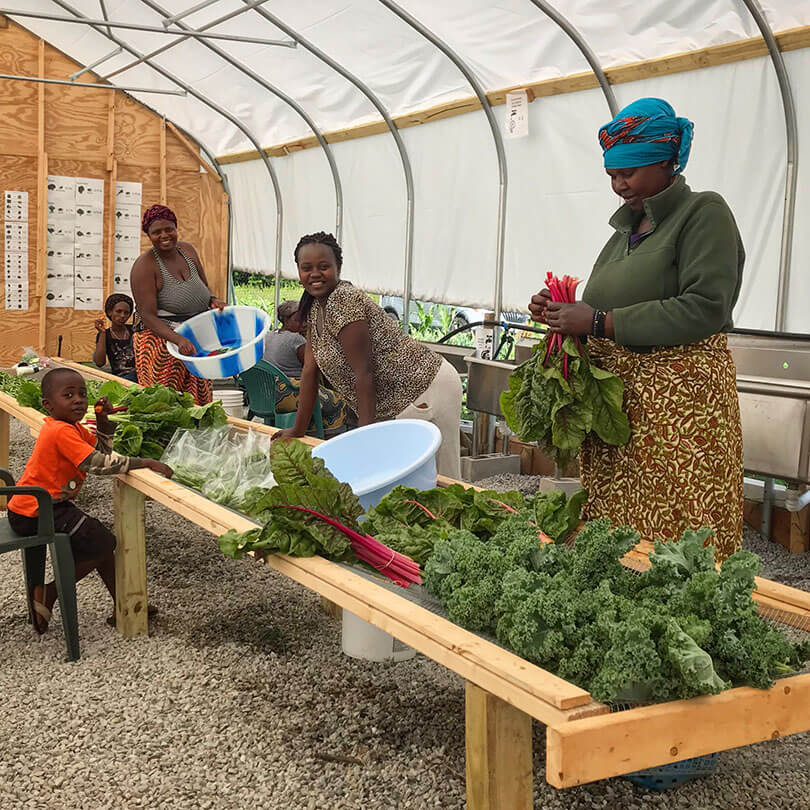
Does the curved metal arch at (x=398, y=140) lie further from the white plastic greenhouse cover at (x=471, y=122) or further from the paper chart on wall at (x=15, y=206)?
the paper chart on wall at (x=15, y=206)

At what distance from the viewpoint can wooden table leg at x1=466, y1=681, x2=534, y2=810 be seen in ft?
5.48

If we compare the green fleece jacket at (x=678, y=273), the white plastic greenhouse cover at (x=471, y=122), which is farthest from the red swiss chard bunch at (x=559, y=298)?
the white plastic greenhouse cover at (x=471, y=122)

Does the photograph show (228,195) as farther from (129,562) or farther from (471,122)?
(129,562)

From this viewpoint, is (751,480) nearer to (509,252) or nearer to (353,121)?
(509,252)

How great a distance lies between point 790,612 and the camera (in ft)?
6.42

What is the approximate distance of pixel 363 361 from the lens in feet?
10.9

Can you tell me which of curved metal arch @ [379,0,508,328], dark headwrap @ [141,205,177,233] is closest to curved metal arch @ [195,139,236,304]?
curved metal arch @ [379,0,508,328]

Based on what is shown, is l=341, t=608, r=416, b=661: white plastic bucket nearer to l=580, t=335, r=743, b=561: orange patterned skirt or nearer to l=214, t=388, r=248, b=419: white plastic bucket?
l=580, t=335, r=743, b=561: orange patterned skirt

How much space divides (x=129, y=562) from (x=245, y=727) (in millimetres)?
917

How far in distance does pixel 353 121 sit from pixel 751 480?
4680 mm

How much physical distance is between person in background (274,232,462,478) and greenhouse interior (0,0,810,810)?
12mm

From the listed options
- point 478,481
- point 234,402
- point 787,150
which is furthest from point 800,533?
point 234,402

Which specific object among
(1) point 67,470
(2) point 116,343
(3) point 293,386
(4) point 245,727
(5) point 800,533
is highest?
(2) point 116,343

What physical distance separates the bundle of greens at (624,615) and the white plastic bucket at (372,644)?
51.3 inches
